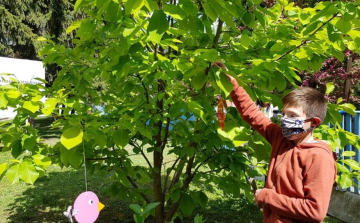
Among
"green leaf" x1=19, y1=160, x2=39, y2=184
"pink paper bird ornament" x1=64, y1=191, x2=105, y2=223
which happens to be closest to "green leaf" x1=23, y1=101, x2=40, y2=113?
"green leaf" x1=19, y1=160, x2=39, y2=184

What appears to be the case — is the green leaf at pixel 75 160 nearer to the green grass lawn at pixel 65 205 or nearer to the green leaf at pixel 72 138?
the green leaf at pixel 72 138

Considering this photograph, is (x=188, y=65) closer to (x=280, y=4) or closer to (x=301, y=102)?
(x=301, y=102)

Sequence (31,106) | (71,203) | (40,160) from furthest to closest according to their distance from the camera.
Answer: (71,203)
(40,160)
(31,106)

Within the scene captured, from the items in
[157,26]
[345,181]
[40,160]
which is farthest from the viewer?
[345,181]

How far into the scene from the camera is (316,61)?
1.98 meters

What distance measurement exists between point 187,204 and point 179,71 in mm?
1183

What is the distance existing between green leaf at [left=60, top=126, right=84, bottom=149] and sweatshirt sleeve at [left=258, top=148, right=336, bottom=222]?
901 millimetres

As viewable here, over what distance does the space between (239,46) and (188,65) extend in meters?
0.46

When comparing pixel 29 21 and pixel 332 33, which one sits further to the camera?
pixel 29 21

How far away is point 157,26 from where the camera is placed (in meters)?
1.11

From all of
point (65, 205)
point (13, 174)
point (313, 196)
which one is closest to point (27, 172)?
point (13, 174)

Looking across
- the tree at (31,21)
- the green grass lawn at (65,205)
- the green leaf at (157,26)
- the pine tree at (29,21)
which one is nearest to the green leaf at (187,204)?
the green grass lawn at (65,205)

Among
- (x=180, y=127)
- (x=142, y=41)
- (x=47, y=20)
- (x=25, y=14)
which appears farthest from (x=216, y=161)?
(x=25, y=14)

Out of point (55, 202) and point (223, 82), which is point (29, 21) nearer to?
point (55, 202)
